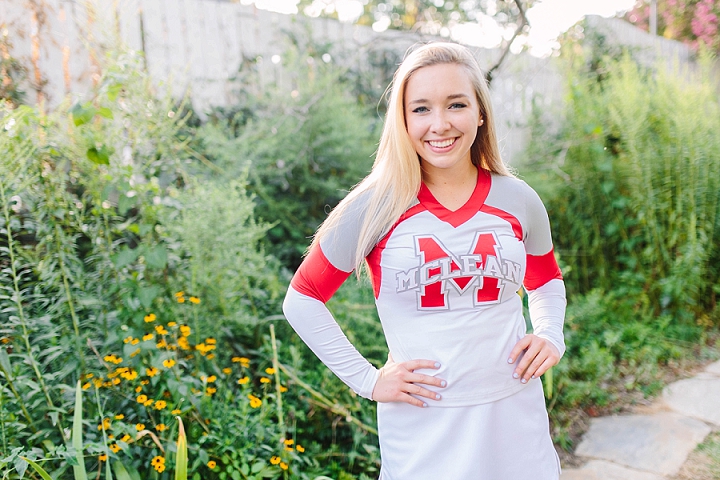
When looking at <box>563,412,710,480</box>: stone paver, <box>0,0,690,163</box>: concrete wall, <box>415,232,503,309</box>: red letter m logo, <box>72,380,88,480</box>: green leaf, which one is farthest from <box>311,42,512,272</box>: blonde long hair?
<box>563,412,710,480</box>: stone paver

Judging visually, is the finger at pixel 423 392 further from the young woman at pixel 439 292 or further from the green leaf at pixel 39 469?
the green leaf at pixel 39 469

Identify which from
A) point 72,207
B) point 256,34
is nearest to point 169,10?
point 256,34

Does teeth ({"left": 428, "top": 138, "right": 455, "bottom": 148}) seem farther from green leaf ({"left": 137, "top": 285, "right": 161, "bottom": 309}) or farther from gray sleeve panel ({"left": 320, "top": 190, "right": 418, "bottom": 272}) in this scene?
green leaf ({"left": 137, "top": 285, "right": 161, "bottom": 309})

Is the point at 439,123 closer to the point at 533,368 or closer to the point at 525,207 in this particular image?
the point at 525,207

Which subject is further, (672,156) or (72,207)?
(672,156)

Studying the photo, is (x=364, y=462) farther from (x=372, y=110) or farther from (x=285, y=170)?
(x=372, y=110)

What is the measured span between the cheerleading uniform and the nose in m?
0.15

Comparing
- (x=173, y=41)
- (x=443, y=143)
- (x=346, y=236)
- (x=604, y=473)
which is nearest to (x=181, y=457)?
(x=346, y=236)

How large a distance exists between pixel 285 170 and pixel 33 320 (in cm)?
192

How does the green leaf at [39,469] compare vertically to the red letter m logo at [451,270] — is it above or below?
below

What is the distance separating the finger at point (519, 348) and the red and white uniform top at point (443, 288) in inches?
0.6

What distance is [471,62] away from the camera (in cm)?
145

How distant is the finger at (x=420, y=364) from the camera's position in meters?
1.34

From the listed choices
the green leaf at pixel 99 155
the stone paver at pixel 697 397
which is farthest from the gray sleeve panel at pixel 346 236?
the stone paver at pixel 697 397
